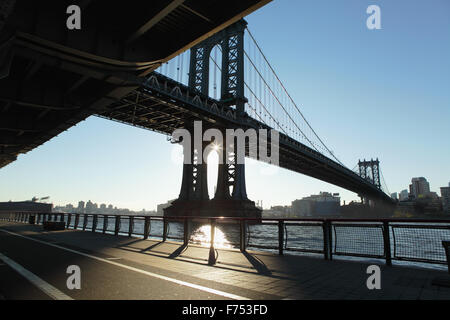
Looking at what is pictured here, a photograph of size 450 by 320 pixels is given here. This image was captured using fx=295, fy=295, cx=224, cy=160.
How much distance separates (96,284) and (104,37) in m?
8.19

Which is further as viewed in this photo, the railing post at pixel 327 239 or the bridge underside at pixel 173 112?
the bridge underside at pixel 173 112

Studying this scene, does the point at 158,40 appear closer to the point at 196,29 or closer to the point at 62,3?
the point at 196,29

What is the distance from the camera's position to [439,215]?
104m

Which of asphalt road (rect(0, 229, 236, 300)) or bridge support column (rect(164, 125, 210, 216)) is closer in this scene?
asphalt road (rect(0, 229, 236, 300))

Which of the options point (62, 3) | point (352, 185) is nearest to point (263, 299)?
point (62, 3)

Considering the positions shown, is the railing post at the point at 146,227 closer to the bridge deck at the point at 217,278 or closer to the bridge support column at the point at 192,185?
the bridge deck at the point at 217,278

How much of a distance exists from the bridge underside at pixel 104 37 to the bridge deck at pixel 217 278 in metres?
5.37

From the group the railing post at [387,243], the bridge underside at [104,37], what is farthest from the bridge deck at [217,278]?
the bridge underside at [104,37]

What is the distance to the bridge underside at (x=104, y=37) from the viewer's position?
830 cm

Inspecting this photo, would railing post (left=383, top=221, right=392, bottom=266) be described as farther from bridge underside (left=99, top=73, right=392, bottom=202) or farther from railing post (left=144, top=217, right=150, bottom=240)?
bridge underside (left=99, top=73, right=392, bottom=202)

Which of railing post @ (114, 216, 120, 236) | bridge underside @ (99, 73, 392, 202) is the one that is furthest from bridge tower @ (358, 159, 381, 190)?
railing post @ (114, 216, 120, 236)

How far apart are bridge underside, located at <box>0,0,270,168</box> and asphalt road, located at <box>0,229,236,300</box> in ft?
16.9

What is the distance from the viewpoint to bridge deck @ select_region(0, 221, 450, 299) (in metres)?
4.12
